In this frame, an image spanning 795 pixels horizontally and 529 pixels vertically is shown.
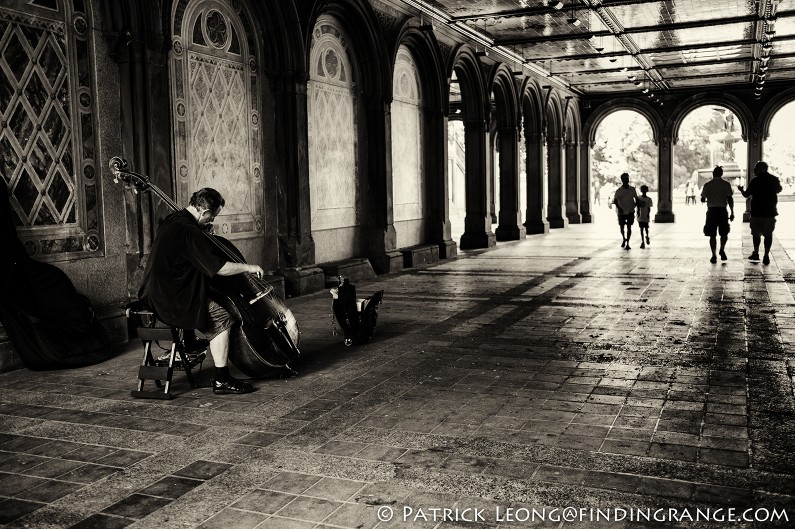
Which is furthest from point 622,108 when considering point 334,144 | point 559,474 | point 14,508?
point 14,508

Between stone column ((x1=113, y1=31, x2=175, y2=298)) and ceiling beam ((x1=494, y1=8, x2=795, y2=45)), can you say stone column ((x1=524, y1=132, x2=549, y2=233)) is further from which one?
stone column ((x1=113, y1=31, x2=175, y2=298))

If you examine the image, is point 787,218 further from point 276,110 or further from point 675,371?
point 675,371

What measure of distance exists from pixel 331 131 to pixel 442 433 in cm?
886

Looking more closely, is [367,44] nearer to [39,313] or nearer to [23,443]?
[39,313]

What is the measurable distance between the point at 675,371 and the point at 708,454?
2.06 meters

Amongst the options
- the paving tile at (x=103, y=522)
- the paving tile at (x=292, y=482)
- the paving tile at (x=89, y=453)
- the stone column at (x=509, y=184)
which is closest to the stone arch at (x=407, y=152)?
the stone column at (x=509, y=184)

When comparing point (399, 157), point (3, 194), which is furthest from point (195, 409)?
point (399, 157)

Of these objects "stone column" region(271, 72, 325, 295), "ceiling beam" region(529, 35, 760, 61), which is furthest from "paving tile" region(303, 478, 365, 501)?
"ceiling beam" region(529, 35, 760, 61)

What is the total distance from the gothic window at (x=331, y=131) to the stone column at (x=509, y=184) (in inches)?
351

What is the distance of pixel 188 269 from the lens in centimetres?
555

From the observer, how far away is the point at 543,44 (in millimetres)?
19453

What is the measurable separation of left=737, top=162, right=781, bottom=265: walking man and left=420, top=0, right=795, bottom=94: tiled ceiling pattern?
3844mm

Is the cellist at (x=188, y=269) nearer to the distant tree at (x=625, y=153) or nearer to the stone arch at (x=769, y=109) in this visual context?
the stone arch at (x=769, y=109)

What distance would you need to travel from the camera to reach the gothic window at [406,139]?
1521 centimetres
